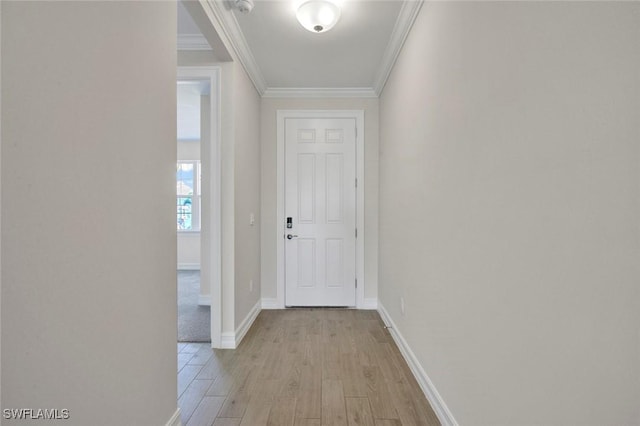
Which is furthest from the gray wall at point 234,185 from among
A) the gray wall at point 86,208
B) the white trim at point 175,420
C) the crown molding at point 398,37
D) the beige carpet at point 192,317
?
the crown molding at point 398,37

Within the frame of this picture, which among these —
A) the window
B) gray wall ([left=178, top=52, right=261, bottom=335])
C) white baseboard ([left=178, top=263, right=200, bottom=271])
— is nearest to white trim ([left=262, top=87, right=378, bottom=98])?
gray wall ([left=178, top=52, right=261, bottom=335])

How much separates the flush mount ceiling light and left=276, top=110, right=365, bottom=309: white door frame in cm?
153

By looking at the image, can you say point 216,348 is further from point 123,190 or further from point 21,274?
point 21,274

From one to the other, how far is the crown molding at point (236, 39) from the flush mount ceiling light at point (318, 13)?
51cm

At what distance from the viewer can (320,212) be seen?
3750 millimetres

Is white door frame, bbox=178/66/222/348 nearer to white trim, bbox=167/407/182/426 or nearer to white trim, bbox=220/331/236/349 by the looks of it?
white trim, bbox=220/331/236/349

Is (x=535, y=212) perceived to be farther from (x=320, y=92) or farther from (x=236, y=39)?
(x=320, y=92)

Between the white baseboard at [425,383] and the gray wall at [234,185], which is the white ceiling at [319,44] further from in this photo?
the white baseboard at [425,383]

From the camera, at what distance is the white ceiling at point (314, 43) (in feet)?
7.30

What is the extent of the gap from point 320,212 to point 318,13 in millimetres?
2119

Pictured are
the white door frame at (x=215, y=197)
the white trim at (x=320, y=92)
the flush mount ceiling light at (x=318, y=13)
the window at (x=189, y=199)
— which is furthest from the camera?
the window at (x=189, y=199)

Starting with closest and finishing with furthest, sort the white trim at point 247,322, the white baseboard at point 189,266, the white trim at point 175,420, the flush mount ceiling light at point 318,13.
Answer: the white trim at point 175,420
the flush mount ceiling light at point 318,13
the white trim at point 247,322
the white baseboard at point 189,266

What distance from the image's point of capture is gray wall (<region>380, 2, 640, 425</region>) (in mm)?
670

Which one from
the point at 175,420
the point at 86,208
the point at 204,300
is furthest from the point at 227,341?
the point at 86,208
